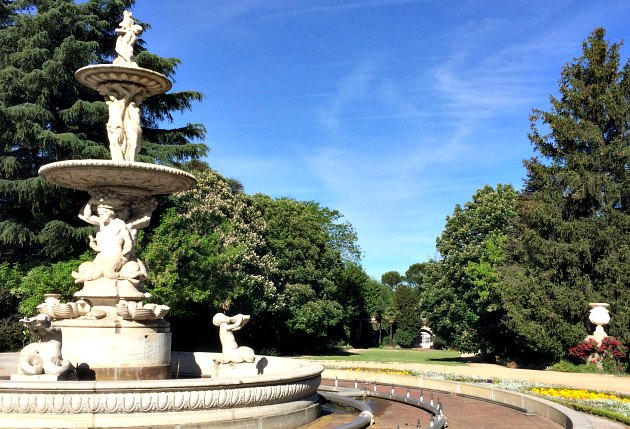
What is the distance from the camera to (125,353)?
1009 centimetres

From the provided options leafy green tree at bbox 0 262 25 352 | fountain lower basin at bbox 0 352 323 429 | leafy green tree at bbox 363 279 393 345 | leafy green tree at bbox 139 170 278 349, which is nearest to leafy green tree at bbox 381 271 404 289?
leafy green tree at bbox 363 279 393 345

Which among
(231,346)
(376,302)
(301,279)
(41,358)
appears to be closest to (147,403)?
(41,358)

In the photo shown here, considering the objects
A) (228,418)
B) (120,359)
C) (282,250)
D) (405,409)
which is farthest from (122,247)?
(282,250)

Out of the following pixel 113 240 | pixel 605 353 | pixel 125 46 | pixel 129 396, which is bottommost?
pixel 605 353

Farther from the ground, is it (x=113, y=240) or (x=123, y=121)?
(x=123, y=121)

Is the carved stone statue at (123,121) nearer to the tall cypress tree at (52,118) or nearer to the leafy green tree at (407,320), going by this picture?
the tall cypress tree at (52,118)

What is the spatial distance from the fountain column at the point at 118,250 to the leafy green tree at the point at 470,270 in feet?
74.5

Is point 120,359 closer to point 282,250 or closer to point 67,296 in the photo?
point 67,296

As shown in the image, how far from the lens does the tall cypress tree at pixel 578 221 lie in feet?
82.3

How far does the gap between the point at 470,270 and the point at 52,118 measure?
870 inches

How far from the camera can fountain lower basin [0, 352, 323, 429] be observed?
25.0 feet

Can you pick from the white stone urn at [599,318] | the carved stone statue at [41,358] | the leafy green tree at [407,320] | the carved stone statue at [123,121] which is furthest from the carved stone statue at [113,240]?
the leafy green tree at [407,320]

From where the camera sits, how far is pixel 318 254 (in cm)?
3909

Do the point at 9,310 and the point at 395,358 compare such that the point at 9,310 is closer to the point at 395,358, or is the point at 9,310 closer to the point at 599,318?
the point at 395,358
